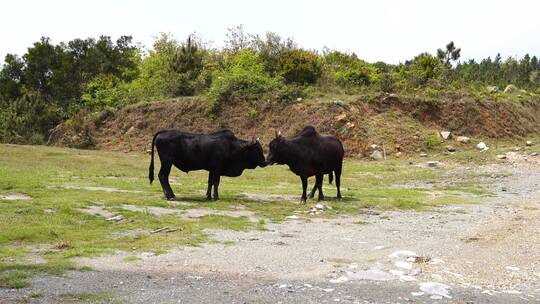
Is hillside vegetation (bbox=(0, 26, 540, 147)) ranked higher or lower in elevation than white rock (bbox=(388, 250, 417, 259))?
higher

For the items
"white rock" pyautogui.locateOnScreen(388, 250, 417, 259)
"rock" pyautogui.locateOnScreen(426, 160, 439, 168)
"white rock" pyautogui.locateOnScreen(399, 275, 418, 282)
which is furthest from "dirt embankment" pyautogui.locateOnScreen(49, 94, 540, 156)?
"white rock" pyautogui.locateOnScreen(399, 275, 418, 282)

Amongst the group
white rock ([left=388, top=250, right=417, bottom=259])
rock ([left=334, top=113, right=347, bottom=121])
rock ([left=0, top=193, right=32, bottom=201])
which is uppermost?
rock ([left=334, top=113, right=347, bottom=121])

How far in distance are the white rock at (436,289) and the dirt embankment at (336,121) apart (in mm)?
25753

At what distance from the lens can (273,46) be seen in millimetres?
46938

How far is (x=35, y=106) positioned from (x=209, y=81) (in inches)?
535

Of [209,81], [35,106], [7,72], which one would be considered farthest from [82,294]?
[7,72]

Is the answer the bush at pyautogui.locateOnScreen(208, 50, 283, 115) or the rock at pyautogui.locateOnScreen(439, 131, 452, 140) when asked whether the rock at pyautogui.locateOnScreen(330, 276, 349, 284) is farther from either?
the bush at pyautogui.locateOnScreen(208, 50, 283, 115)

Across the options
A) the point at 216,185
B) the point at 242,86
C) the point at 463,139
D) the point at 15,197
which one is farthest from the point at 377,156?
the point at 15,197

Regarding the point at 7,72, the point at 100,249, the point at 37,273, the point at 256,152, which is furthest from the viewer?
the point at 7,72

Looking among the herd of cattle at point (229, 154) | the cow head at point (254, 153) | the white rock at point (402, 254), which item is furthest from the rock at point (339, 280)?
the cow head at point (254, 153)

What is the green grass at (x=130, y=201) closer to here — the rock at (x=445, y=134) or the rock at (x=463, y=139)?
the rock at (x=445, y=134)

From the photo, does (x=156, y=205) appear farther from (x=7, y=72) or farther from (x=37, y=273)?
(x=7, y=72)

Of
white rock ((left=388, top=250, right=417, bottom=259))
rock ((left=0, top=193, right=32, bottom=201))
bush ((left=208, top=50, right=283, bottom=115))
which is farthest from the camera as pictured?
bush ((left=208, top=50, right=283, bottom=115))

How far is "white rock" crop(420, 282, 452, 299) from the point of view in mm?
7883
